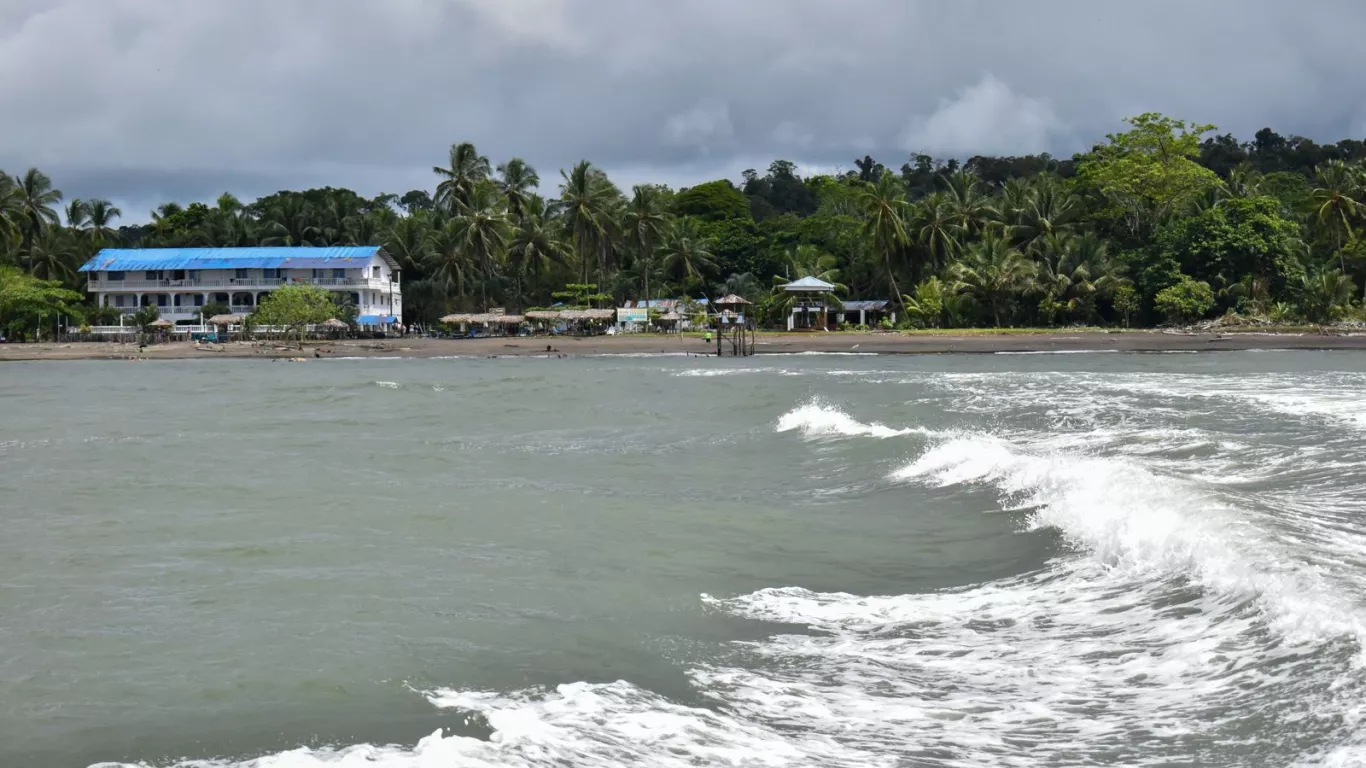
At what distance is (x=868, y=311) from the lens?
71812 mm

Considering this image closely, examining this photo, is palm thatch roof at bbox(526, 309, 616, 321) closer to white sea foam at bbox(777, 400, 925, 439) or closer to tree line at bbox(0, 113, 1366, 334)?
tree line at bbox(0, 113, 1366, 334)

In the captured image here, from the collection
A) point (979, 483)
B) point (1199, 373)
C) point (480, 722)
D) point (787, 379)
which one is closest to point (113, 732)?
point (480, 722)

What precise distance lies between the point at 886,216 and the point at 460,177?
96.5 feet

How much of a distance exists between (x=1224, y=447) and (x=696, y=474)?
6.43 metres

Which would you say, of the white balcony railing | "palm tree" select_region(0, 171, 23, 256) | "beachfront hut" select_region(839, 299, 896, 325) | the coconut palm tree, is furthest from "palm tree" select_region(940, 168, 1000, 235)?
"palm tree" select_region(0, 171, 23, 256)

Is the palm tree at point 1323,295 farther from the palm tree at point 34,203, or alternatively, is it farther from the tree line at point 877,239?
the palm tree at point 34,203

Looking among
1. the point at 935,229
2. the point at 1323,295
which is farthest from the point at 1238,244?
the point at 935,229

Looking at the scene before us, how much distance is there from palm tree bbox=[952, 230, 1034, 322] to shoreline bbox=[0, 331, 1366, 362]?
10.8ft

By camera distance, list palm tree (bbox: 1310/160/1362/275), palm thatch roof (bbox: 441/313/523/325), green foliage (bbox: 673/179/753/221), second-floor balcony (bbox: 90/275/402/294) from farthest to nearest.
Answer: green foliage (bbox: 673/179/753/221) → second-floor balcony (bbox: 90/275/402/294) → palm thatch roof (bbox: 441/313/523/325) → palm tree (bbox: 1310/160/1362/275)

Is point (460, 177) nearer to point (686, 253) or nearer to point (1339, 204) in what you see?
point (686, 253)

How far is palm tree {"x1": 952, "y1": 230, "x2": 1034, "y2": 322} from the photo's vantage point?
58781 millimetres

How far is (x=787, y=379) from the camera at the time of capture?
118 feet

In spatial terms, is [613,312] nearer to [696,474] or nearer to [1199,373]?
[1199,373]

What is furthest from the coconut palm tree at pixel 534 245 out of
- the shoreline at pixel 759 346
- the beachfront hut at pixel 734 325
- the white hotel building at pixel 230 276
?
the beachfront hut at pixel 734 325
